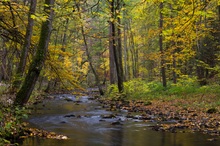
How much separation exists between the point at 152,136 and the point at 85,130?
248cm

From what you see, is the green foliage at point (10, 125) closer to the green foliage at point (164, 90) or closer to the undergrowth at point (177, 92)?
the undergrowth at point (177, 92)

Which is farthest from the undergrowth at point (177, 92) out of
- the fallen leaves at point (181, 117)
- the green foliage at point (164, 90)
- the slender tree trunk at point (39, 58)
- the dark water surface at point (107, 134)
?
the slender tree trunk at point (39, 58)

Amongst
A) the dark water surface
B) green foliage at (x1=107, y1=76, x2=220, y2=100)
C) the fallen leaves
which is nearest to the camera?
the dark water surface

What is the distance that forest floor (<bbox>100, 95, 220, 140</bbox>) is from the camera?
979cm

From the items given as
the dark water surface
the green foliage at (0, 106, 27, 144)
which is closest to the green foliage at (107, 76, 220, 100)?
the dark water surface

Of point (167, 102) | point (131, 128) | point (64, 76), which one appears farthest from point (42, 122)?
point (167, 102)

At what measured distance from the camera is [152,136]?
344 inches

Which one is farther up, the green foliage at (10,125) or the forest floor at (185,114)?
the green foliage at (10,125)

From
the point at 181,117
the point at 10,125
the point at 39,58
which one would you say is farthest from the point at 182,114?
the point at 10,125

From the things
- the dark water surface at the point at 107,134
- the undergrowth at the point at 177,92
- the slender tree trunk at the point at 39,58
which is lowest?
the dark water surface at the point at 107,134

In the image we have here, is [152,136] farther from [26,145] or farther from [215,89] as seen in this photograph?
[215,89]

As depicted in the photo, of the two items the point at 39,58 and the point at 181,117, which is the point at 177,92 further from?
the point at 39,58

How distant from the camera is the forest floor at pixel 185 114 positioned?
32.1 feet

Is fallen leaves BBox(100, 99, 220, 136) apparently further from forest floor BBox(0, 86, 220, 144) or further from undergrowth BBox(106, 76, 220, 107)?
undergrowth BBox(106, 76, 220, 107)
